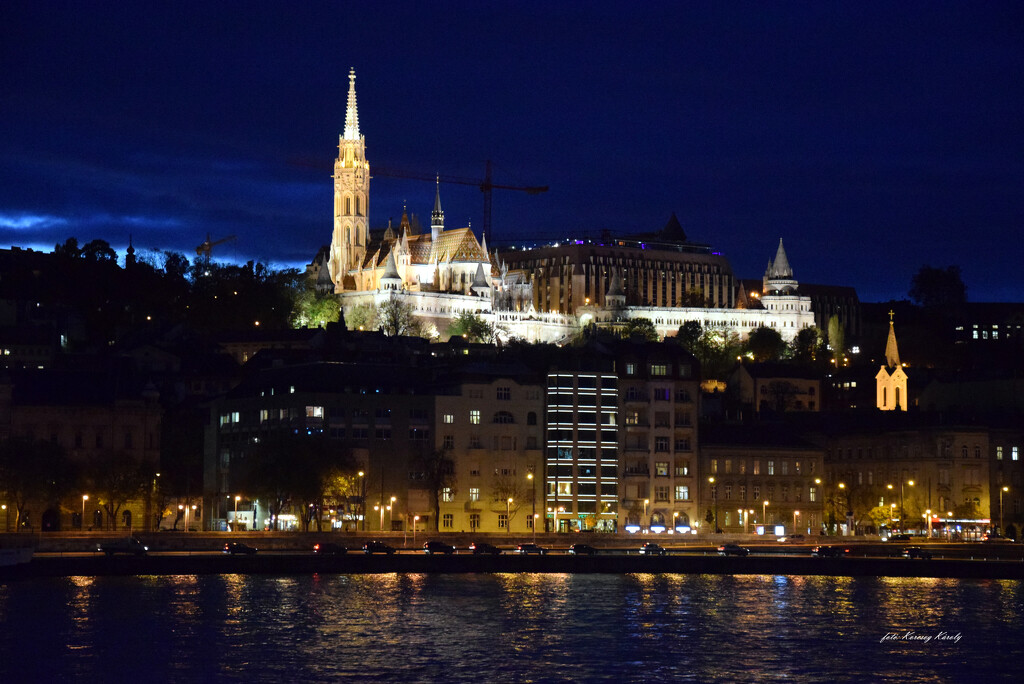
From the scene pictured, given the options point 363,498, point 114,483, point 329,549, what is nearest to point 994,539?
point 363,498

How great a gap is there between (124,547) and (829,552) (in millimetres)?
42505

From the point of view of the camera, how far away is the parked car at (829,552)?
130 meters

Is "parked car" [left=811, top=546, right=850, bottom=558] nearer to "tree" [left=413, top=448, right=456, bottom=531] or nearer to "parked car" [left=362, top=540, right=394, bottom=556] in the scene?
"parked car" [left=362, top=540, right=394, bottom=556]

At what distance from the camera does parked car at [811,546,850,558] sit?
130 m

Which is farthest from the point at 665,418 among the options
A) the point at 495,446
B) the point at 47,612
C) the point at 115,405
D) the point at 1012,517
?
the point at 47,612

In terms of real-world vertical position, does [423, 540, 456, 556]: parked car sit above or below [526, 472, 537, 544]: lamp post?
below

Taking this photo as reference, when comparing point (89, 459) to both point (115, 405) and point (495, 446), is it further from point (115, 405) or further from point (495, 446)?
point (495, 446)

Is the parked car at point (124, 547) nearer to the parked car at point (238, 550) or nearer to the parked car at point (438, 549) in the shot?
the parked car at point (238, 550)

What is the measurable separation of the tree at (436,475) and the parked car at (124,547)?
81.6 feet

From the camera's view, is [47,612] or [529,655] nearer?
[529,655]

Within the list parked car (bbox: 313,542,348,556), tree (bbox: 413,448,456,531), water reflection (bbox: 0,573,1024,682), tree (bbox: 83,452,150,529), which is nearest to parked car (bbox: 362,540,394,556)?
parked car (bbox: 313,542,348,556)

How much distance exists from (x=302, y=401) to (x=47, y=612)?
5094cm

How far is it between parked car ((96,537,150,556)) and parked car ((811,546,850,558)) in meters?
40.0

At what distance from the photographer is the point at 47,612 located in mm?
99375
